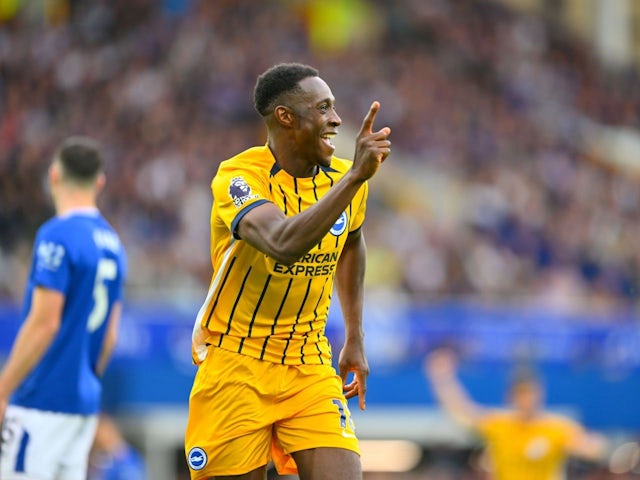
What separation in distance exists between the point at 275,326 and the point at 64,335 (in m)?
1.56

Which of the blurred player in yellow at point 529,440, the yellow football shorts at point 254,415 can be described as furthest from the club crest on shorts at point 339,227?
the blurred player in yellow at point 529,440

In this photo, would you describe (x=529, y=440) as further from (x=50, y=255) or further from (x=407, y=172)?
(x=407, y=172)

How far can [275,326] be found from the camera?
5.50 meters

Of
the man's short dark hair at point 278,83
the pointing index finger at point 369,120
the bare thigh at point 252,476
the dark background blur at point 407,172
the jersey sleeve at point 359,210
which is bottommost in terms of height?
the bare thigh at point 252,476

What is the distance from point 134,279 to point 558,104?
544 inches

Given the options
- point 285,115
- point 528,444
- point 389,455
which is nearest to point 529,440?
point 528,444

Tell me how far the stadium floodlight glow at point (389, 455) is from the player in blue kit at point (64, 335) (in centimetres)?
972

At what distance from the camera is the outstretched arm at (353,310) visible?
5895mm

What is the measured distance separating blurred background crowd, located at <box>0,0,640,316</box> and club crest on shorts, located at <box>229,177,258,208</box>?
987 centimetres

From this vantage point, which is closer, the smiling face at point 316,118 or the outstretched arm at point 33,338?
the smiling face at point 316,118

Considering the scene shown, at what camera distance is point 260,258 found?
5410mm

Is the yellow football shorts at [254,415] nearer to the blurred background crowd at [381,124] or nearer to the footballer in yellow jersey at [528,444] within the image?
the footballer in yellow jersey at [528,444]

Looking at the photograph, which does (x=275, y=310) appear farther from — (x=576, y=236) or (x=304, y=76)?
(x=576, y=236)

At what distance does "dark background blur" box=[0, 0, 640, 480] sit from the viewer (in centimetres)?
1584
